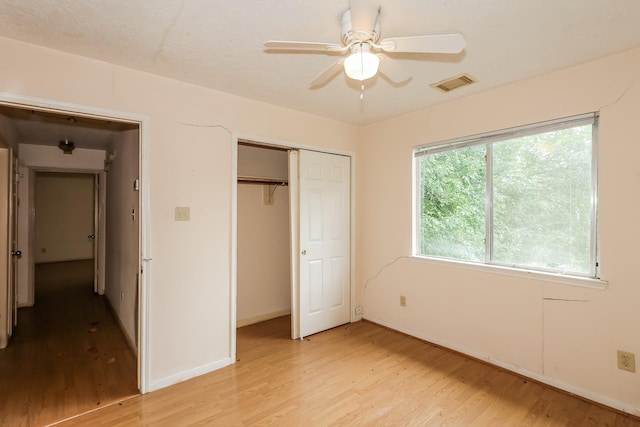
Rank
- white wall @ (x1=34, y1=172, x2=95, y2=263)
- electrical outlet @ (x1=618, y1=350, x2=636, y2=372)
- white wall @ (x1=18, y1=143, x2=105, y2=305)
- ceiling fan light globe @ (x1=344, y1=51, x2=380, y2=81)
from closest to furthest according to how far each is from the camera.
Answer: ceiling fan light globe @ (x1=344, y1=51, x2=380, y2=81) < electrical outlet @ (x1=618, y1=350, x2=636, y2=372) < white wall @ (x1=18, y1=143, x2=105, y2=305) < white wall @ (x1=34, y1=172, x2=95, y2=263)

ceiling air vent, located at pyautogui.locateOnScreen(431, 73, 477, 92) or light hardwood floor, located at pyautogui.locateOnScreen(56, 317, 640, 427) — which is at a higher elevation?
ceiling air vent, located at pyautogui.locateOnScreen(431, 73, 477, 92)

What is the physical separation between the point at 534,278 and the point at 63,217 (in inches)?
385

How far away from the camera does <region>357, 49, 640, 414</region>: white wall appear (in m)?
2.03

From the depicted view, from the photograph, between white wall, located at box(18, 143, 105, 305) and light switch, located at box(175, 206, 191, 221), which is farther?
white wall, located at box(18, 143, 105, 305)

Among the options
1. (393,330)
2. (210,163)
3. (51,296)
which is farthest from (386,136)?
(51,296)

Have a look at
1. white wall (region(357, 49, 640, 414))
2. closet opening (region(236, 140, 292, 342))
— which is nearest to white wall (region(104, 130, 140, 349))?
closet opening (region(236, 140, 292, 342))

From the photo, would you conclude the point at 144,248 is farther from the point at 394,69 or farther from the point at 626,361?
the point at 626,361

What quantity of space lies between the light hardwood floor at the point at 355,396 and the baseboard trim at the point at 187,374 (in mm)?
53

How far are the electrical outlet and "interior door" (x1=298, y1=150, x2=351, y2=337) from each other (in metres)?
2.35

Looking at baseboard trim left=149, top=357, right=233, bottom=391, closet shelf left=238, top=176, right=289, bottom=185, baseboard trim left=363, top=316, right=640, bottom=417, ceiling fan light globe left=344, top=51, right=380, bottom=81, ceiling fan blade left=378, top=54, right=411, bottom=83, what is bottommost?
baseboard trim left=149, top=357, right=233, bottom=391

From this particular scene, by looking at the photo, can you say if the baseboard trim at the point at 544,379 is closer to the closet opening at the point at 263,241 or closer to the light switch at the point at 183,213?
the closet opening at the point at 263,241

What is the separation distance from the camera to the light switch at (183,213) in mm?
2465

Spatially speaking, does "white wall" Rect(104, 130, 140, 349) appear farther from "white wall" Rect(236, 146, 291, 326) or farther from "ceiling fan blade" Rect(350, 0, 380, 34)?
"ceiling fan blade" Rect(350, 0, 380, 34)

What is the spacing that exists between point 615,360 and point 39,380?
422 centimetres
